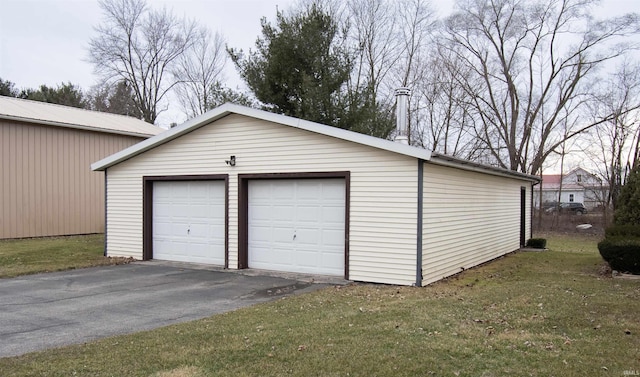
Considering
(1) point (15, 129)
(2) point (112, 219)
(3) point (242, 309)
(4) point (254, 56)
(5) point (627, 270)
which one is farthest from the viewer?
(4) point (254, 56)

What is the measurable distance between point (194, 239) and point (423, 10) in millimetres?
22768

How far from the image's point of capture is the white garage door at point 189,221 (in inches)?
455

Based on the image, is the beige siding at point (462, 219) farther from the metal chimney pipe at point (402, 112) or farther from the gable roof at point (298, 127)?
the metal chimney pipe at point (402, 112)

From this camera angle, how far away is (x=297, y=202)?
10.4 meters

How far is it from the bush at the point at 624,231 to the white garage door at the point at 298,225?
19.9ft

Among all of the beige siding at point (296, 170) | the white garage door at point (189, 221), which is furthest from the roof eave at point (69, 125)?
the white garage door at point (189, 221)

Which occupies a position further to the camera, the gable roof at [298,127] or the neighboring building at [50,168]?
the neighboring building at [50,168]

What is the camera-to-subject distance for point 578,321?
6098mm

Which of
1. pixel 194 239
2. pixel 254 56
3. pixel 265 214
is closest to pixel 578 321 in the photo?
pixel 265 214

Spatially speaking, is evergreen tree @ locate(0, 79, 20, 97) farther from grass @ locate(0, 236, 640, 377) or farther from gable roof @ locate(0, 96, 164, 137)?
grass @ locate(0, 236, 640, 377)

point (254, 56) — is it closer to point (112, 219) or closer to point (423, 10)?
point (112, 219)

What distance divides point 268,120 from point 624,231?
316 inches

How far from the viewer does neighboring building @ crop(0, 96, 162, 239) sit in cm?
1650

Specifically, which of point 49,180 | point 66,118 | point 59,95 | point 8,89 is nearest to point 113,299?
point 49,180
